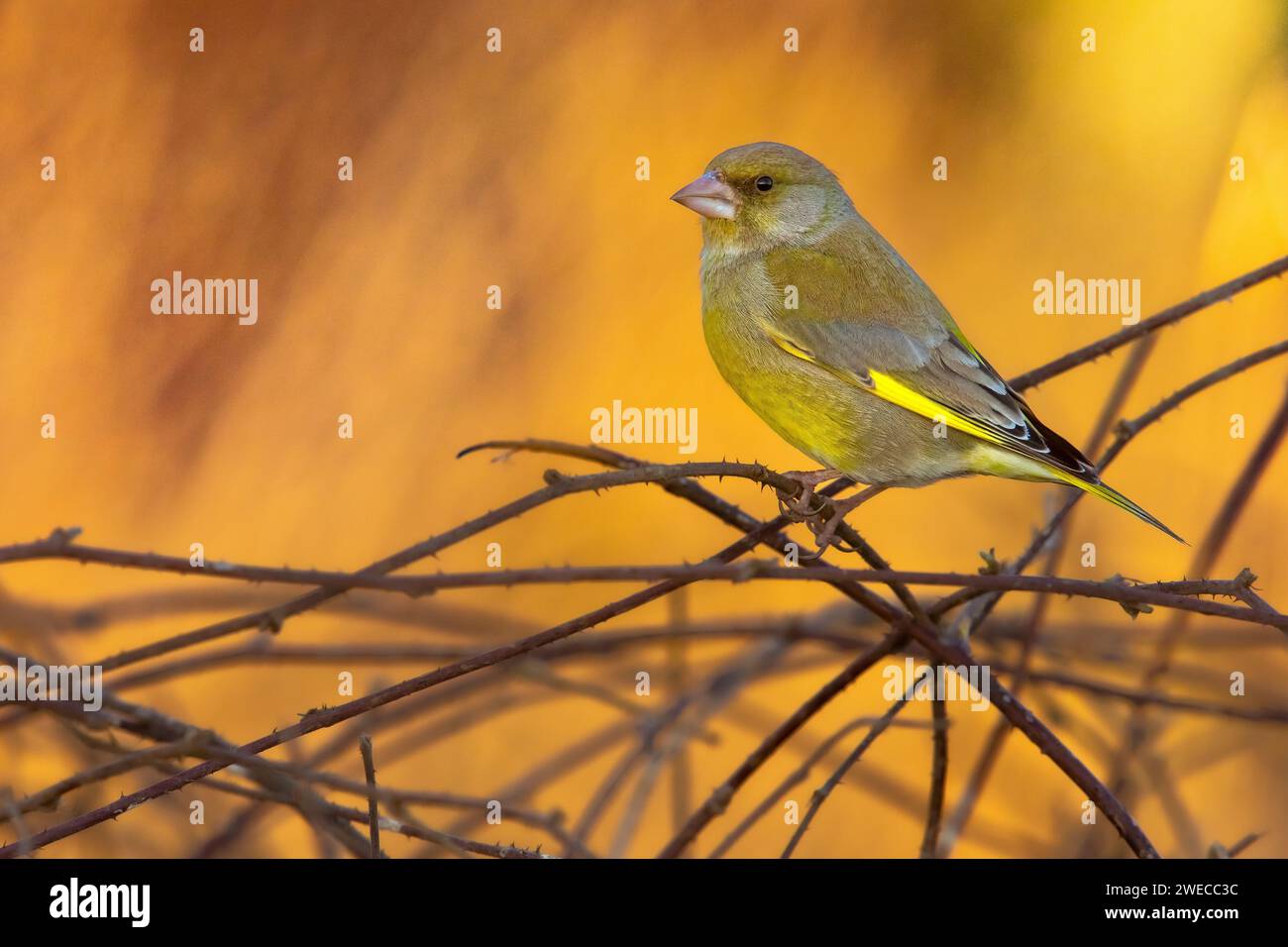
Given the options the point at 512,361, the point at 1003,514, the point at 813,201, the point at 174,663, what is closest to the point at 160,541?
the point at 512,361

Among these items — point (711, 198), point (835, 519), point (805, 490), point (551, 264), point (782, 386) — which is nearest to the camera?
point (835, 519)

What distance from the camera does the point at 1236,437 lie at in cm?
412

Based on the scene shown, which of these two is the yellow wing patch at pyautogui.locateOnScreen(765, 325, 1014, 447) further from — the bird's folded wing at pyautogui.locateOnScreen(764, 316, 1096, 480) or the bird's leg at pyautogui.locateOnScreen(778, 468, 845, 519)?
the bird's leg at pyautogui.locateOnScreen(778, 468, 845, 519)

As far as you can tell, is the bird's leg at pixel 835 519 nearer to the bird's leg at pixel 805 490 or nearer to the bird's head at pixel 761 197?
the bird's leg at pixel 805 490

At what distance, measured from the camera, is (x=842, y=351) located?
10.2 ft

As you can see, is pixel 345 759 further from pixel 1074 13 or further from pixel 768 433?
pixel 1074 13

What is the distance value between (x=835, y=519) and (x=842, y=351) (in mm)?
913

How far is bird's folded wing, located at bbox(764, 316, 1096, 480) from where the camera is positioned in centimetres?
306

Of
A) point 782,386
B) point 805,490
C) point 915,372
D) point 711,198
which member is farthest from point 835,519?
point 711,198

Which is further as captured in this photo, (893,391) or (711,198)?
(711,198)

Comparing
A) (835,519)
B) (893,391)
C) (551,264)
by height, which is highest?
(551,264)

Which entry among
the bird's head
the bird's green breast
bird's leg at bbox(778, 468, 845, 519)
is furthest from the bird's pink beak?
bird's leg at bbox(778, 468, 845, 519)

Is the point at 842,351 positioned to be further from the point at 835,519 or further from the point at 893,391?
the point at 835,519

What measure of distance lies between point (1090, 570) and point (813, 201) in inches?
46.3
